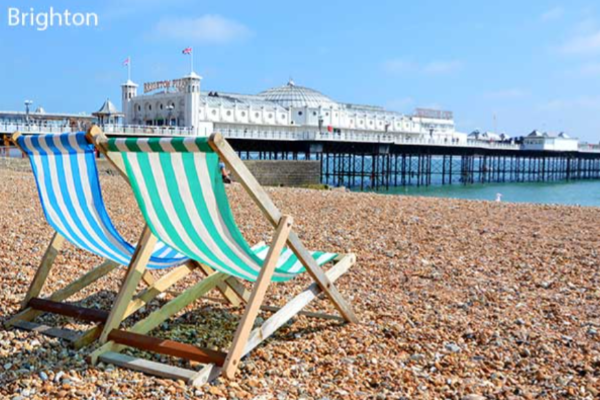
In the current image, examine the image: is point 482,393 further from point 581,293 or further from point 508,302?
point 581,293

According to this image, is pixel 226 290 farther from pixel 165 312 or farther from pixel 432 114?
pixel 432 114

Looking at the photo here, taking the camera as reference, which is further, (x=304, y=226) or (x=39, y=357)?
(x=304, y=226)

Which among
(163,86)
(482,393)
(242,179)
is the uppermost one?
(163,86)

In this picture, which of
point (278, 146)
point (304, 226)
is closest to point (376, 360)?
point (304, 226)

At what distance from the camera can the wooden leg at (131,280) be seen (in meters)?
2.46

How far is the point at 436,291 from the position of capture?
355cm

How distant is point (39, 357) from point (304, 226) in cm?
388

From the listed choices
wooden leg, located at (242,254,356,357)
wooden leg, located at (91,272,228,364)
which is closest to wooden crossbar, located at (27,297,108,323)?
wooden leg, located at (91,272,228,364)

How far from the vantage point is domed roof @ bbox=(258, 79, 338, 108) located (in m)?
54.5

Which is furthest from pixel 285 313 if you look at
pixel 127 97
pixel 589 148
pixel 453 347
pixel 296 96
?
pixel 589 148

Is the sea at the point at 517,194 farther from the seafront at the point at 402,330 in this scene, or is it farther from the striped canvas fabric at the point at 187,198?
the striped canvas fabric at the point at 187,198

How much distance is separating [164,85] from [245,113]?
5.71 metres

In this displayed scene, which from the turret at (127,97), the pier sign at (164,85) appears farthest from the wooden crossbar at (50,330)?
the turret at (127,97)

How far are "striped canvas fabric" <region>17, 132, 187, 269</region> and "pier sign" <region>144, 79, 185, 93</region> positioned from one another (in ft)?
128
